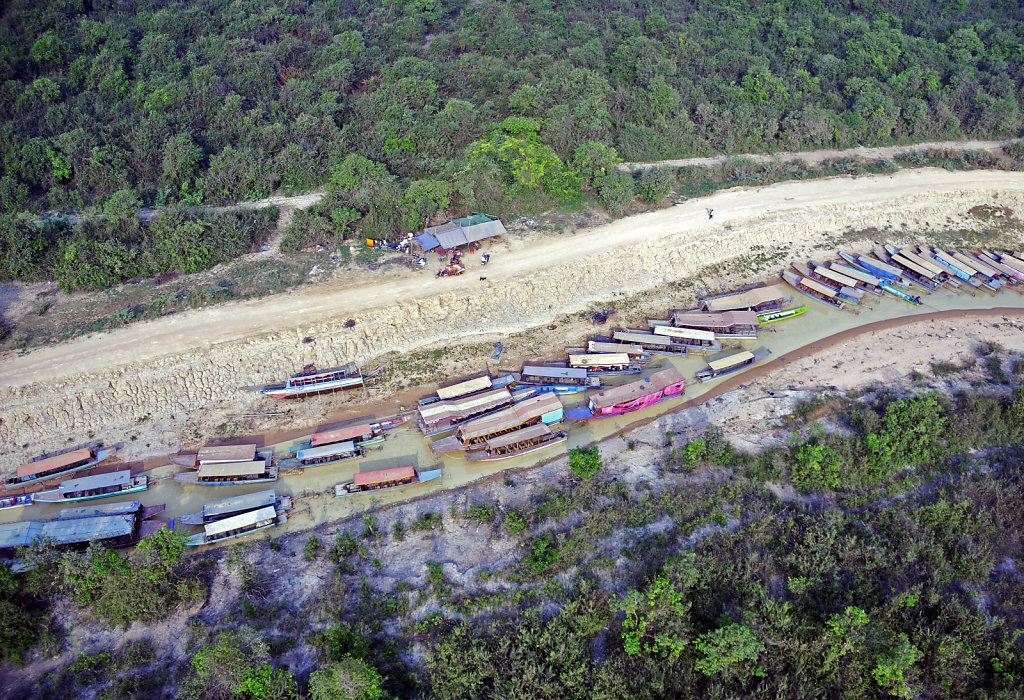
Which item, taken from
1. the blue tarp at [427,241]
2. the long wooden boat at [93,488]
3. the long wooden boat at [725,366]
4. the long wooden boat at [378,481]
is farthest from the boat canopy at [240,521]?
the long wooden boat at [725,366]

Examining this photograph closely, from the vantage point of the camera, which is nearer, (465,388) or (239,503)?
(239,503)

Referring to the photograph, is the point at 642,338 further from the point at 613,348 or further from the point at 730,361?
the point at 730,361

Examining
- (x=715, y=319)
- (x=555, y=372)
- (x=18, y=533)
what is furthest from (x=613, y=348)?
(x=18, y=533)

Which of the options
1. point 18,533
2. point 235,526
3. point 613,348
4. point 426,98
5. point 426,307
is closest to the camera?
point 18,533

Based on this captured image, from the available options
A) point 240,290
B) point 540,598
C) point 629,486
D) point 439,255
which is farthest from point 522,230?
point 540,598

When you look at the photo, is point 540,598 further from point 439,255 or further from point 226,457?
point 439,255

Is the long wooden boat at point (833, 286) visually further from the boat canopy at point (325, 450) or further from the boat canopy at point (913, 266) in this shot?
the boat canopy at point (325, 450)

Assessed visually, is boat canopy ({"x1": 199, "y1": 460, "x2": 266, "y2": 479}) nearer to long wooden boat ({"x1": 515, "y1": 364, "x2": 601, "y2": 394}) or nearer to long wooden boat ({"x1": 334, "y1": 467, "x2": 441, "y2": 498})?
long wooden boat ({"x1": 334, "y1": 467, "x2": 441, "y2": 498})

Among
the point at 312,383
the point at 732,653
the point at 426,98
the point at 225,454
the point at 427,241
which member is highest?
the point at 426,98
